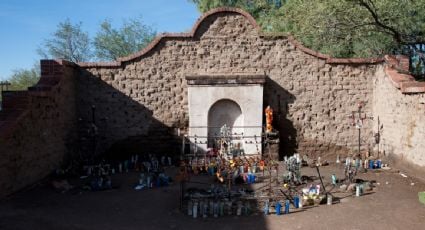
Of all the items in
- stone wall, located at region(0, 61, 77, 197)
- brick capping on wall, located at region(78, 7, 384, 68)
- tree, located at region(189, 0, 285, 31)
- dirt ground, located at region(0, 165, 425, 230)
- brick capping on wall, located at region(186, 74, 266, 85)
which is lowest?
dirt ground, located at region(0, 165, 425, 230)

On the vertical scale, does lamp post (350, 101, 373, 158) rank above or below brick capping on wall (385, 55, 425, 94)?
below

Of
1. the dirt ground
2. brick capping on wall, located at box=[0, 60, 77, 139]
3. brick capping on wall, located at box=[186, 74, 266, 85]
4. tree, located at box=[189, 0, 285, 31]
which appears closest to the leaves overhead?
brick capping on wall, located at box=[186, 74, 266, 85]

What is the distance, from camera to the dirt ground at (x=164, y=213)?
265 inches

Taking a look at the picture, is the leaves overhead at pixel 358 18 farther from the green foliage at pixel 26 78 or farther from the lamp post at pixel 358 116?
the green foliage at pixel 26 78

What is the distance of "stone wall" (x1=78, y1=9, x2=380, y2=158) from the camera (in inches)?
505

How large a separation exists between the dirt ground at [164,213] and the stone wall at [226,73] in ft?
12.6

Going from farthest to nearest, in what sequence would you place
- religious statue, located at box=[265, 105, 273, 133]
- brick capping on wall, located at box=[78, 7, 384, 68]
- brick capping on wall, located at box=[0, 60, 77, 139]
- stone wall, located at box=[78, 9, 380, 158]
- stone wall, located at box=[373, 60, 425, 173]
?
stone wall, located at box=[78, 9, 380, 158], brick capping on wall, located at box=[78, 7, 384, 68], religious statue, located at box=[265, 105, 273, 133], stone wall, located at box=[373, 60, 425, 173], brick capping on wall, located at box=[0, 60, 77, 139]

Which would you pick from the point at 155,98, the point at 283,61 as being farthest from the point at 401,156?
the point at 155,98

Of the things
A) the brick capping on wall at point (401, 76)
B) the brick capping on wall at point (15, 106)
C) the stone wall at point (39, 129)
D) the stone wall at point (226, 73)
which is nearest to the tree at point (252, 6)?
the stone wall at point (226, 73)

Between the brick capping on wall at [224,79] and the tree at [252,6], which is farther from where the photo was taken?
the tree at [252,6]

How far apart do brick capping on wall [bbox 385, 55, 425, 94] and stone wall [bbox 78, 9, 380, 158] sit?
0.68 meters

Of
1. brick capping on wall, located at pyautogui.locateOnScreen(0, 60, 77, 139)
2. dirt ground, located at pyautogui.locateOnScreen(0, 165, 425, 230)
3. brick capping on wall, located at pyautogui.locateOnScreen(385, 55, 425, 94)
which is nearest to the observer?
dirt ground, located at pyautogui.locateOnScreen(0, 165, 425, 230)

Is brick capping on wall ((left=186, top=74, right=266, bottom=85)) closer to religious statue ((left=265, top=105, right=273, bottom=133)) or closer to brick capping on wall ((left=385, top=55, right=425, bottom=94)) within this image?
religious statue ((left=265, top=105, right=273, bottom=133))

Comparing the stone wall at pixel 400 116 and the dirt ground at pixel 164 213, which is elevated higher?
the stone wall at pixel 400 116
